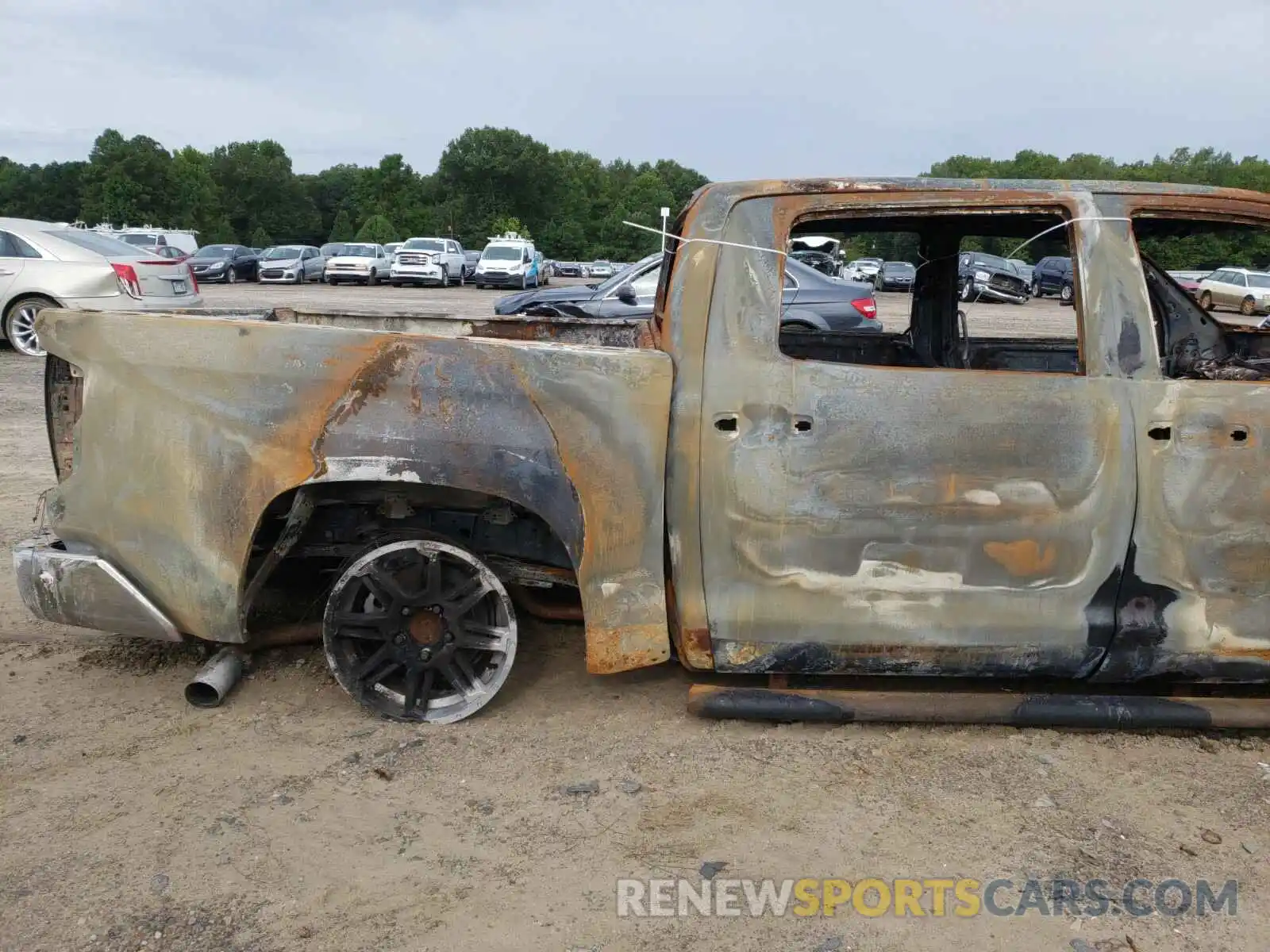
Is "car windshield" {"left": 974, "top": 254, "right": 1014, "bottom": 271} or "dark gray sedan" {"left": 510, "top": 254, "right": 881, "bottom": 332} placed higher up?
"car windshield" {"left": 974, "top": 254, "right": 1014, "bottom": 271}

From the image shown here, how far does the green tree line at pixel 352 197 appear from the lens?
70.6m

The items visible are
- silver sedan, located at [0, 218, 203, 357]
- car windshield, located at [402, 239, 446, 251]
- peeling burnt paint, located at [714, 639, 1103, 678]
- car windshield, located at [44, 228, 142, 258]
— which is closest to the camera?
peeling burnt paint, located at [714, 639, 1103, 678]

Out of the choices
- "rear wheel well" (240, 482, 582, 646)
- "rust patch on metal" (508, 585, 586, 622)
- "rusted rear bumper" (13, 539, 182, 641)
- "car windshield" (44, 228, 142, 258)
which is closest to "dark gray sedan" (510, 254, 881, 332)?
"car windshield" (44, 228, 142, 258)

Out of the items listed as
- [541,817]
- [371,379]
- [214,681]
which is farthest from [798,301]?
[541,817]

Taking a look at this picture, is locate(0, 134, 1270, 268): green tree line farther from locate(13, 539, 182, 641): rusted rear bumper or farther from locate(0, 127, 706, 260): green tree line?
locate(13, 539, 182, 641): rusted rear bumper

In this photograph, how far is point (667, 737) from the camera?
10.8ft

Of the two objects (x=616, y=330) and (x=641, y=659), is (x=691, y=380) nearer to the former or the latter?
(x=641, y=659)

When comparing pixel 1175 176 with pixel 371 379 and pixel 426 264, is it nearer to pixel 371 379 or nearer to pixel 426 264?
pixel 426 264

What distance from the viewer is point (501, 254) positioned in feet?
103

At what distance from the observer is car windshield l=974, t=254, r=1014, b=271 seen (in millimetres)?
4348

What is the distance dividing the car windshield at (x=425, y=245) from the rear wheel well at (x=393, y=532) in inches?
1154

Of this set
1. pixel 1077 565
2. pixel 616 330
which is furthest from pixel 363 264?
pixel 1077 565

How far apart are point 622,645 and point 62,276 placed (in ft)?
32.7

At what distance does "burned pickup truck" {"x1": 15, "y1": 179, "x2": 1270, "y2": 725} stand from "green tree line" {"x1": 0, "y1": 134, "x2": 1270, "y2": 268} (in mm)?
63290
